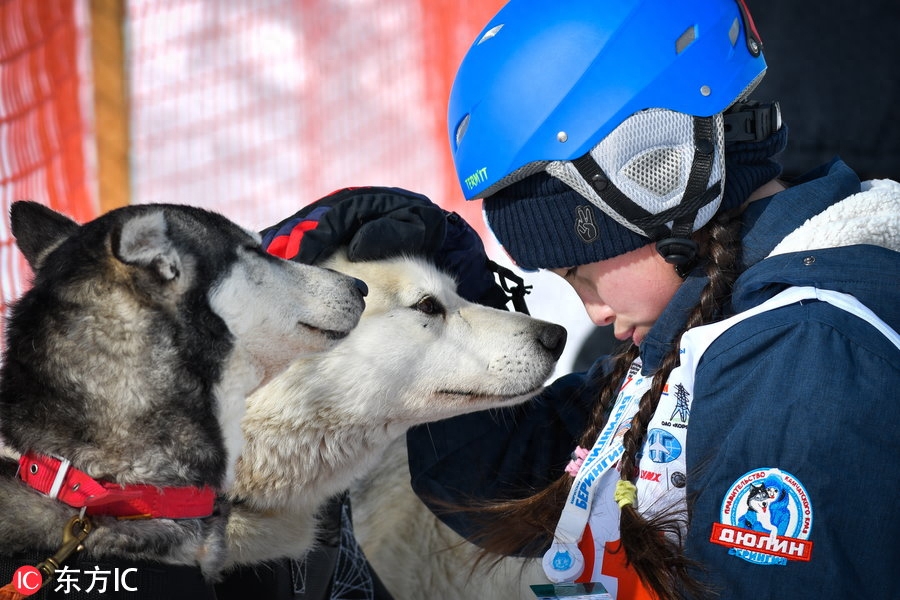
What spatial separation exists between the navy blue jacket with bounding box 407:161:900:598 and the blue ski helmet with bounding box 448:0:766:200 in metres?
0.32

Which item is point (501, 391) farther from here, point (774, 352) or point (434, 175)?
point (434, 175)

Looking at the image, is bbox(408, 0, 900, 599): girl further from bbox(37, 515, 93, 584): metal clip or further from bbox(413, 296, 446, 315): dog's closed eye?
bbox(37, 515, 93, 584): metal clip

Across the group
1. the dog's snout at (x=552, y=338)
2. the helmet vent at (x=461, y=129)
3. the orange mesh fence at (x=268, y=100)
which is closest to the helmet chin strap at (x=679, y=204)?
the helmet vent at (x=461, y=129)

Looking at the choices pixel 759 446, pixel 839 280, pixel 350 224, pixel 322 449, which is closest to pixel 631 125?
pixel 839 280

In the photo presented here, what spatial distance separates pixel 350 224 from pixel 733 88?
1.09 metres

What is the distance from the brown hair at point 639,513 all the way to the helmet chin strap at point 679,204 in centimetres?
8

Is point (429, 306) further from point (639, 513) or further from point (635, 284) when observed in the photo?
point (639, 513)

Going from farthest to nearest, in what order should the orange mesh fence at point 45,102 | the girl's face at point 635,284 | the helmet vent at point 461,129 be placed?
the orange mesh fence at point 45,102 < the helmet vent at point 461,129 < the girl's face at point 635,284

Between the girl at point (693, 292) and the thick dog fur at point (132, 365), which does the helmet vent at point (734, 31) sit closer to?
the girl at point (693, 292)

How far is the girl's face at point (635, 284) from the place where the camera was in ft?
6.45

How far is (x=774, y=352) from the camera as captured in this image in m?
1.55

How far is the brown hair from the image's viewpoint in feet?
5.32

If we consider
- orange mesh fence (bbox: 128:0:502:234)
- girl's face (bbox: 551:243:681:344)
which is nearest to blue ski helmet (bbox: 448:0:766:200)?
girl's face (bbox: 551:243:681:344)

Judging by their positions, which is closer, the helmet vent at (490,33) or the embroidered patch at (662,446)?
the embroidered patch at (662,446)
